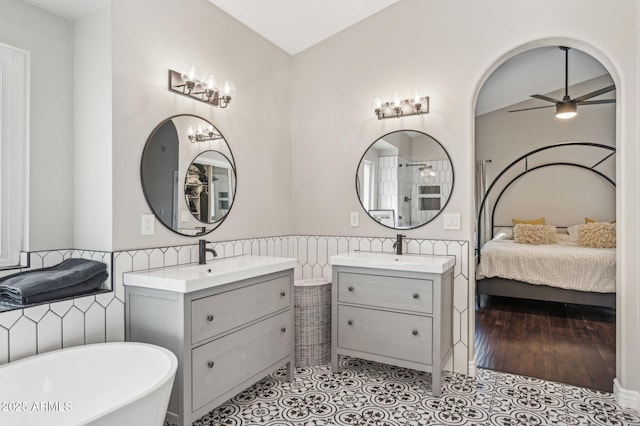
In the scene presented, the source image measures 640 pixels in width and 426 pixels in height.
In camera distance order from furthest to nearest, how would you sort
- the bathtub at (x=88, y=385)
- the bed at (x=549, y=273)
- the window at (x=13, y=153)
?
the bed at (x=549, y=273), the window at (x=13, y=153), the bathtub at (x=88, y=385)

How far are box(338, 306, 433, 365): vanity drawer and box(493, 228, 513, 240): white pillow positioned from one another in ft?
15.0

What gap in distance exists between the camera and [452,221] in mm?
2936

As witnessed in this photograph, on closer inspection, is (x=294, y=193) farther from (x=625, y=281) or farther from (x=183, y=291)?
(x=625, y=281)

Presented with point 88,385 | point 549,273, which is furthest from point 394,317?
point 549,273

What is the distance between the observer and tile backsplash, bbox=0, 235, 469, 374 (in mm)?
1749

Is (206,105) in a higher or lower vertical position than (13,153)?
higher

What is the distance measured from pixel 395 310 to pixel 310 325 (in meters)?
0.71

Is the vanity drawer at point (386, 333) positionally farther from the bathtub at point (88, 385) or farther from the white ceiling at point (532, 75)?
the white ceiling at point (532, 75)

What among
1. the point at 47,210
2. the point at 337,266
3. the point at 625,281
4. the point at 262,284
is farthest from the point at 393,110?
the point at 47,210

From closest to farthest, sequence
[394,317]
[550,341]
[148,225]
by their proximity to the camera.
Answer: [148,225]
[394,317]
[550,341]

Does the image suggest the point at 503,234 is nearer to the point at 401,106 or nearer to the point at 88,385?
the point at 401,106

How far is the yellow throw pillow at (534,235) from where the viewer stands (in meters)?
5.76

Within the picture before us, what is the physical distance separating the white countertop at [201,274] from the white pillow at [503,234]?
512 centimetres

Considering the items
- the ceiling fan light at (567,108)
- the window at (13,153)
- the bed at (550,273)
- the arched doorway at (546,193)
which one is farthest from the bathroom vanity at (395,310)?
the ceiling fan light at (567,108)
